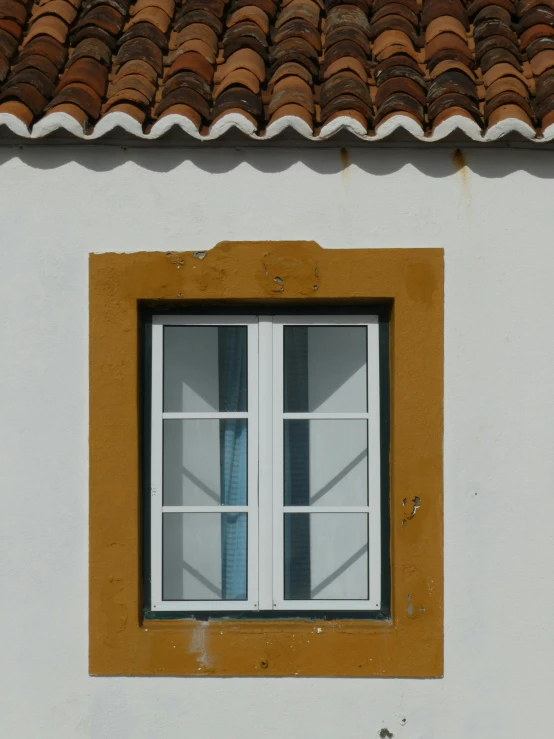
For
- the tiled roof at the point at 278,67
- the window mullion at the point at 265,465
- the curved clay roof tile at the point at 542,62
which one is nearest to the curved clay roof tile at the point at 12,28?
the tiled roof at the point at 278,67

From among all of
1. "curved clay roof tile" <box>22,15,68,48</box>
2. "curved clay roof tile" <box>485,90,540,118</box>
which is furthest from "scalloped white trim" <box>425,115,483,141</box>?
"curved clay roof tile" <box>22,15,68,48</box>

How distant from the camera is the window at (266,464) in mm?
4645

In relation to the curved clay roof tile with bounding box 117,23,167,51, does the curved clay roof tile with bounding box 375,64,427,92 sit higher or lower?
lower

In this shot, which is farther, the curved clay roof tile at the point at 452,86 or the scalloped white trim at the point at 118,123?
the curved clay roof tile at the point at 452,86

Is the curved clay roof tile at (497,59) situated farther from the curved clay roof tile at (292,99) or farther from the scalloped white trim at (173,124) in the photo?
the scalloped white trim at (173,124)

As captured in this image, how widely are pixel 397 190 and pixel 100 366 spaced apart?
4.80ft

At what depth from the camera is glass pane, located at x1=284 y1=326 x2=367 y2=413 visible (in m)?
4.71

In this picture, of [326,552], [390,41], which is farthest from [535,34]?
[326,552]

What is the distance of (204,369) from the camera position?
4.77 meters

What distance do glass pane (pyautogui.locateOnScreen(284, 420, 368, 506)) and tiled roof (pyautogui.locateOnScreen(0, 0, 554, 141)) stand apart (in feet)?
4.21

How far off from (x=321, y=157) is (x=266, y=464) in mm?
1335

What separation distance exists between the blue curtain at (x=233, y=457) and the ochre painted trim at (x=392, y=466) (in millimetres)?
235

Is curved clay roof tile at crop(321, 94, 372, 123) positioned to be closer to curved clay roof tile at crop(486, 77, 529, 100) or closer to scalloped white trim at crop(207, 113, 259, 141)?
scalloped white trim at crop(207, 113, 259, 141)

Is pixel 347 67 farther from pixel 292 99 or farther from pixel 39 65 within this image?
pixel 39 65
